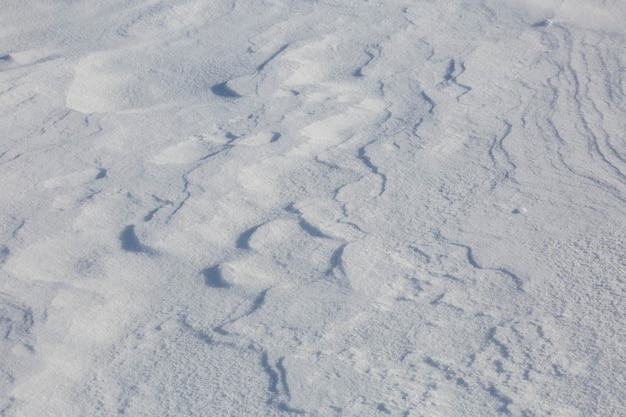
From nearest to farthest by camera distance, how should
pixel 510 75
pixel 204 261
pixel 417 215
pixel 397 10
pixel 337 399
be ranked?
pixel 337 399 → pixel 204 261 → pixel 417 215 → pixel 510 75 → pixel 397 10

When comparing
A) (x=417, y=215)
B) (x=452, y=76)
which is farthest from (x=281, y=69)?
(x=417, y=215)

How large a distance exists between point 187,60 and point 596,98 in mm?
1789

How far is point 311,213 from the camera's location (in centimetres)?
254

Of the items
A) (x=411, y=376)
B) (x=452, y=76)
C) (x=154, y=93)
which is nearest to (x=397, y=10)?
(x=452, y=76)

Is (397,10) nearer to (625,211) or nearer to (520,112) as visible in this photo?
(520,112)

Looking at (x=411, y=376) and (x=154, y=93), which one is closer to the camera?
(x=411, y=376)

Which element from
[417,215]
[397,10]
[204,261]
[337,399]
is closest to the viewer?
[337,399]

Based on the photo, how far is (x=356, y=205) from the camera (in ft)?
8.47

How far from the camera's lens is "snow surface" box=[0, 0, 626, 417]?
75.9 inches

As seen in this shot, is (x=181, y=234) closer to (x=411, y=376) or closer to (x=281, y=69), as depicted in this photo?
(x=411, y=376)

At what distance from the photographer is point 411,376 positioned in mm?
1917

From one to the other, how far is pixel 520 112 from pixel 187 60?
1.50 meters

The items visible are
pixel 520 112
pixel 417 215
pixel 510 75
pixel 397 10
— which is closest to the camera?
pixel 417 215

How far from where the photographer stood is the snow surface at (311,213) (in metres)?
1.93
